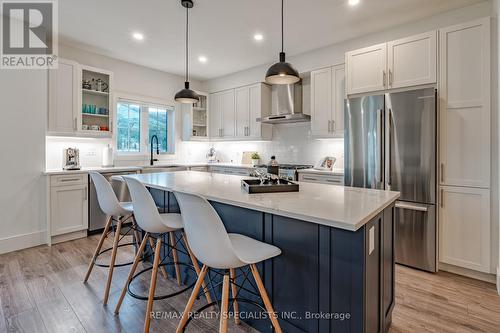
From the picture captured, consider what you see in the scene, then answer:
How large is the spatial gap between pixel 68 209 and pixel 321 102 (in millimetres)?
3840

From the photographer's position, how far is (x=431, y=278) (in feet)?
8.68

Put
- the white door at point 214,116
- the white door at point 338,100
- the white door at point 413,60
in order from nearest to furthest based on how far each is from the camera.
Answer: the white door at point 413,60
the white door at point 338,100
the white door at point 214,116

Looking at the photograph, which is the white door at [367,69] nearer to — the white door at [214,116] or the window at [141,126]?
the white door at [214,116]

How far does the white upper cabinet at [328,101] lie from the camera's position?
3.87 meters

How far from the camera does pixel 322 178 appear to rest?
3709 mm

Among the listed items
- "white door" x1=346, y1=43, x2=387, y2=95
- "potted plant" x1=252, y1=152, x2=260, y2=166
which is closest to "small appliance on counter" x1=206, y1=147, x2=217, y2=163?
"potted plant" x1=252, y1=152, x2=260, y2=166

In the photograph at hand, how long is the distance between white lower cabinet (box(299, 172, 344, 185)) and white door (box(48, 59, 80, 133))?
333cm

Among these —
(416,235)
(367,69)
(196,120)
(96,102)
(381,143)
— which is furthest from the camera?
(196,120)

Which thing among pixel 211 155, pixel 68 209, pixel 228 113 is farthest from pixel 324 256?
pixel 211 155

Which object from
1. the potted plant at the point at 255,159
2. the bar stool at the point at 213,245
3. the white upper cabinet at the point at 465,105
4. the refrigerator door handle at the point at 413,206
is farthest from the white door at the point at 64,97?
the white upper cabinet at the point at 465,105

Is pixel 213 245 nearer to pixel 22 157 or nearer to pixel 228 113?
pixel 22 157

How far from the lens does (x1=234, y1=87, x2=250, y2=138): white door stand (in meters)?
5.09

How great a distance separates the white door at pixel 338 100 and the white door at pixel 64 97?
3.67 metres

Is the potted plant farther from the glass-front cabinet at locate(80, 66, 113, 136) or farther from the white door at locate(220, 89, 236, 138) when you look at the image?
the glass-front cabinet at locate(80, 66, 113, 136)
